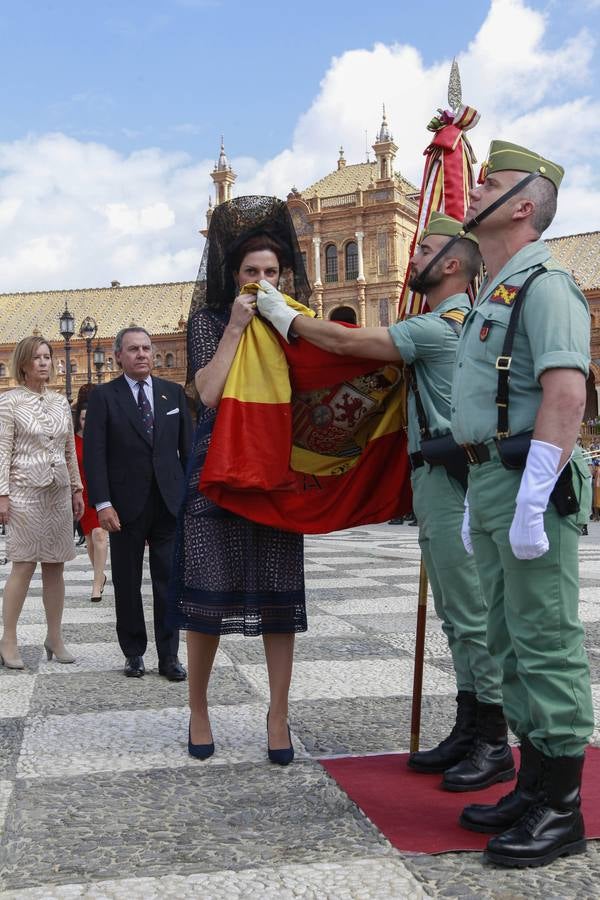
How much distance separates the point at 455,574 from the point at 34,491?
2944mm

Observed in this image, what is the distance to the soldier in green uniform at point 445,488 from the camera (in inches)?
125

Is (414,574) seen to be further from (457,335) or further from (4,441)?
(457,335)

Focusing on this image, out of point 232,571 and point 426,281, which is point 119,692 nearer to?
point 232,571

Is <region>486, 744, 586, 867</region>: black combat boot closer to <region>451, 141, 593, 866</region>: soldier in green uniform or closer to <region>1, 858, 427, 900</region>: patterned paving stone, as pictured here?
<region>451, 141, 593, 866</region>: soldier in green uniform

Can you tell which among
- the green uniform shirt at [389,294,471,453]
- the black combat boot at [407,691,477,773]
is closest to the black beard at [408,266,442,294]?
the green uniform shirt at [389,294,471,453]

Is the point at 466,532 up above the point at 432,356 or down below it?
below

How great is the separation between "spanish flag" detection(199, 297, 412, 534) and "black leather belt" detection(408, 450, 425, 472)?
0.16 m

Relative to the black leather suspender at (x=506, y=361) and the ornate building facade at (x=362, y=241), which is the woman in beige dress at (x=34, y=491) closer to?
the black leather suspender at (x=506, y=361)

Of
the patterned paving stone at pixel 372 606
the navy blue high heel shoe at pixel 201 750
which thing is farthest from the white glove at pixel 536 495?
the patterned paving stone at pixel 372 606

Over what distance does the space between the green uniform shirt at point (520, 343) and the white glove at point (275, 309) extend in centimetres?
64

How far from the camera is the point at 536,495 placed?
2.49m

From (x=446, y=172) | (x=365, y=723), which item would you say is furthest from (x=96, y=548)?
(x=446, y=172)

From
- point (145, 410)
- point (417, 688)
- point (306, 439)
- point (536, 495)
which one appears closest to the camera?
point (536, 495)

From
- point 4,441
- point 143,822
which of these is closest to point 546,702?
point 143,822
